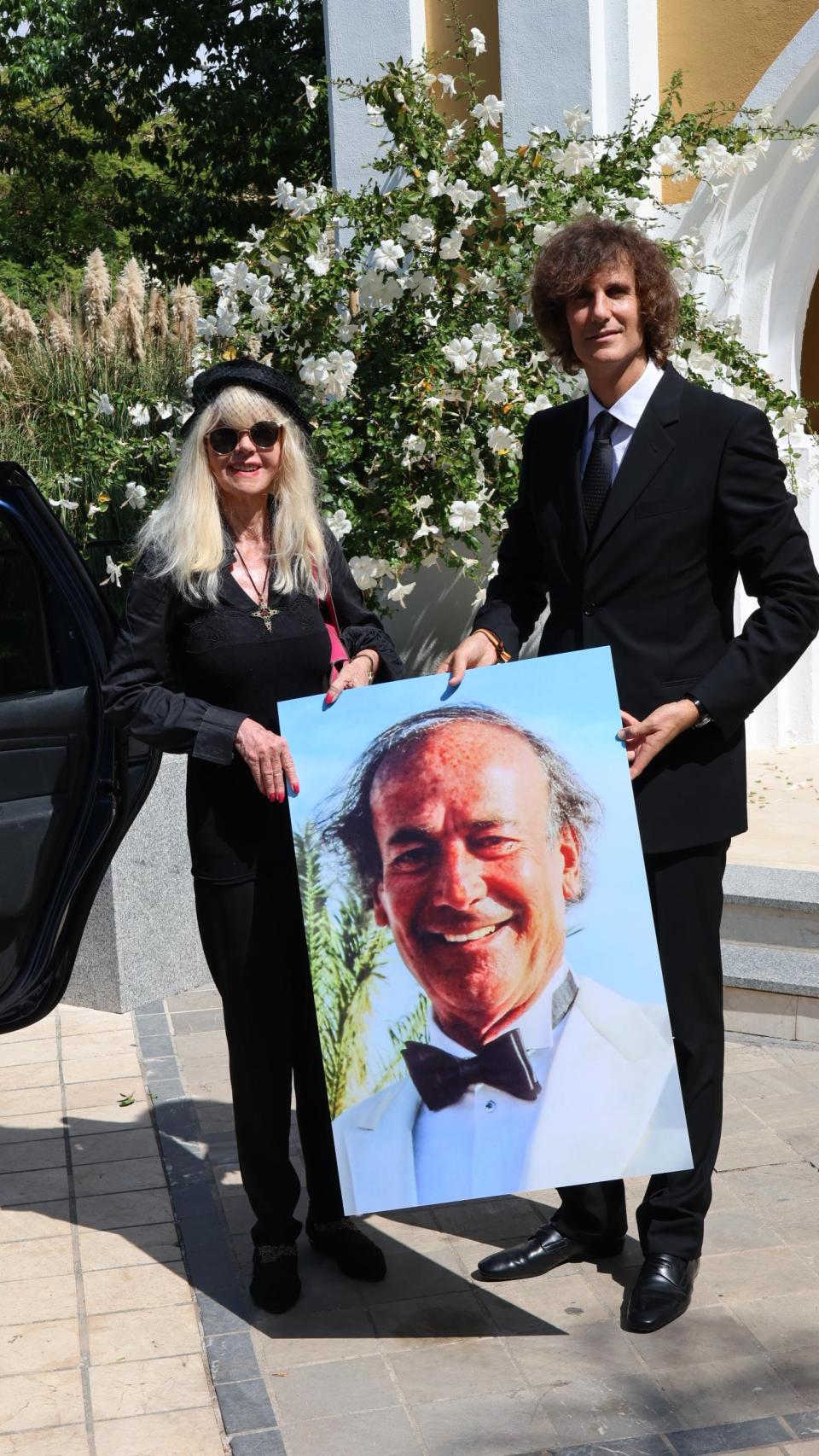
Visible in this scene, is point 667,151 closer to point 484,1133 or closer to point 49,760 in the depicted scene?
point 49,760

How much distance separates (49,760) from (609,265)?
8.26ft

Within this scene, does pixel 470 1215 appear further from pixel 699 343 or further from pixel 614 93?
pixel 614 93

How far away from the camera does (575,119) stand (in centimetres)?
666

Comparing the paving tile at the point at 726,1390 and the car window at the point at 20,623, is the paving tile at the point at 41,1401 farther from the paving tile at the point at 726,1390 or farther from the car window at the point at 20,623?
the car window at the point at 20,623

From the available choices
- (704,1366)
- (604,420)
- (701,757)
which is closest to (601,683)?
(701,757)

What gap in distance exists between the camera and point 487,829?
307cm

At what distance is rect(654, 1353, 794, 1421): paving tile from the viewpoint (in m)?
2.89

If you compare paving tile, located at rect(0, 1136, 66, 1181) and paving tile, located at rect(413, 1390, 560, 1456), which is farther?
paving tile, located at rect(0, 1136, 66, 1181)

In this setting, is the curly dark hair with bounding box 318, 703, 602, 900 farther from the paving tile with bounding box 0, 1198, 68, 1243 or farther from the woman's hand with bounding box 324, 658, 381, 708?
the paving tile with bounding box 0, 1198, 68, 1243

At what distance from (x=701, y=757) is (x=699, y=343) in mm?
4124

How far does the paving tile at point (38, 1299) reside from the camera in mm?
3449

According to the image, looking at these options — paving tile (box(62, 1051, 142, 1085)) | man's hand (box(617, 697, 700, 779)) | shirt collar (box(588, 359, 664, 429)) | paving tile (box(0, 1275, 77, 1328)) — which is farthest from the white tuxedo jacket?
paving tile (box(62, 1051, 142, 1085))

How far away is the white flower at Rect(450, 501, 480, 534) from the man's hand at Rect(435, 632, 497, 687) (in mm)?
2987

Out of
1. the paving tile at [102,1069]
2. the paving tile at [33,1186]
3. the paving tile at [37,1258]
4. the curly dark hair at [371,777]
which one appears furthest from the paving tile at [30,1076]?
the curly dark hair at [371,777]
